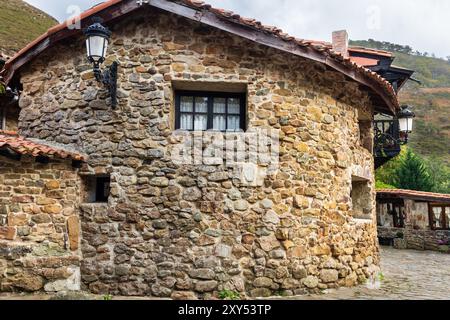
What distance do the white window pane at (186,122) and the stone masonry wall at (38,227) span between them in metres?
1.84

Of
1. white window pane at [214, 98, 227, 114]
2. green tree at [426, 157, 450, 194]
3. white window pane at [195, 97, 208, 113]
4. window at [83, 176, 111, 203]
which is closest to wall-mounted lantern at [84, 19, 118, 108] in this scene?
white window pane at [195, 97, 208, 113]

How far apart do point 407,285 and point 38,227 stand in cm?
643

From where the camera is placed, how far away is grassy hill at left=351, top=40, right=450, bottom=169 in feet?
140

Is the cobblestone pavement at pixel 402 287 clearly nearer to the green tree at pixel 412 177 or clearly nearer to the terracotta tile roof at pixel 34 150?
the terracotta tile roof at pixel 34 150

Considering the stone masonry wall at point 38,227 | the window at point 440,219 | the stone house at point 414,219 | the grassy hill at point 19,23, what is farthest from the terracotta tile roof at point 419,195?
the grassy hill at point 19,23

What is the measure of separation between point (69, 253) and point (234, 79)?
3622 mm

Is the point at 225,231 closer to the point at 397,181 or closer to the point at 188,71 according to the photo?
the point at 188,71

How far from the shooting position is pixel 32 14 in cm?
2492

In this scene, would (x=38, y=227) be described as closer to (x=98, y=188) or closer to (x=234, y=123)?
(x=98, y=188)

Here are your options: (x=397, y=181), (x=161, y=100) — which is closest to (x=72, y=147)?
(x=161, y=100)

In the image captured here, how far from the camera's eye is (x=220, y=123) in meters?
6.63

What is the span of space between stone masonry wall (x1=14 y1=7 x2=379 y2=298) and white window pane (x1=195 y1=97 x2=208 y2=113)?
0.36m

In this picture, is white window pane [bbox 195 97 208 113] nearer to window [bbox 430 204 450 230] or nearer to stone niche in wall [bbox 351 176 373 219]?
stone niche in wall [bbox 351 176 373 219]
